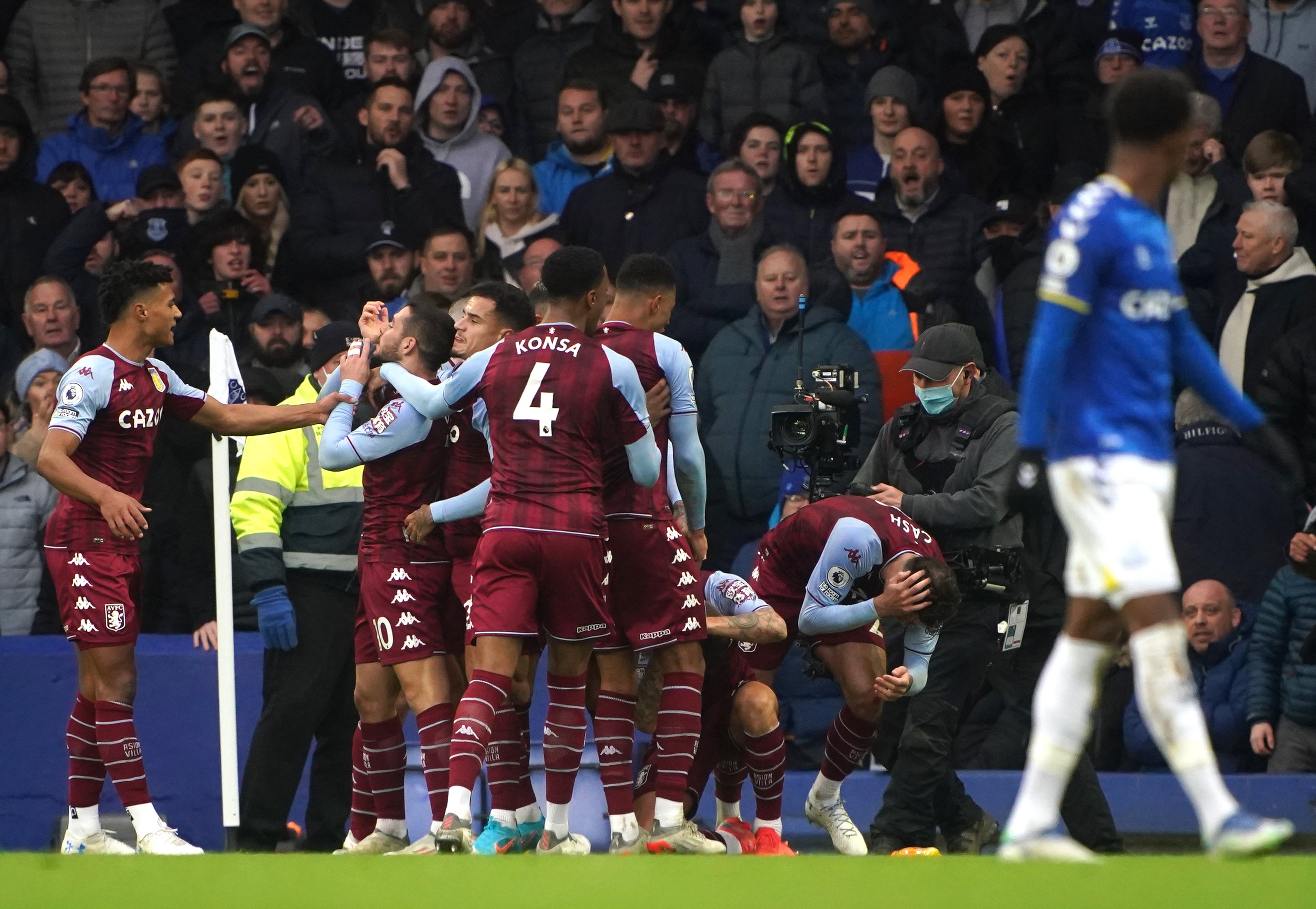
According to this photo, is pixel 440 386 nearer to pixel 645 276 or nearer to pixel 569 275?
pixel 569 275

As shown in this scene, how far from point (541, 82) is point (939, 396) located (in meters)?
5.13

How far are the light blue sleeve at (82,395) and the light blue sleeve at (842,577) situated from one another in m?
3.10

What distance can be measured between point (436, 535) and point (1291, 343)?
4739mm

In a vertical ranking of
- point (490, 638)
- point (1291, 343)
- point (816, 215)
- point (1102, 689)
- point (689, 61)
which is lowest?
point (1102, 689)

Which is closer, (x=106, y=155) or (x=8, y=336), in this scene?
(x=8, y=336)

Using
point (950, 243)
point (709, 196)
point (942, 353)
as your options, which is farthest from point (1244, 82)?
point (942, 353)

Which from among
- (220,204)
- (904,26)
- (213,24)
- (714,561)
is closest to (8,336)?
(220,204)

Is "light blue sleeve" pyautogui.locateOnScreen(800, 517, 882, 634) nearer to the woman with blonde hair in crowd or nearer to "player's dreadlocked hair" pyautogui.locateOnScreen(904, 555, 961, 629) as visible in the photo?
"player's dreadlocked hair" pyautogui.locateOnScreen(904, 555, 961, 629)

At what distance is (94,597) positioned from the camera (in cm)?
754

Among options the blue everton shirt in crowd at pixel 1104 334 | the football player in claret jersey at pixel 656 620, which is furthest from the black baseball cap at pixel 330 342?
the blue everton shirt in crowd at pixel 1104 334

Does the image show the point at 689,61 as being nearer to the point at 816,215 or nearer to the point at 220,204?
the point at 816,215

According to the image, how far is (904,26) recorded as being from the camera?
12.4 metres

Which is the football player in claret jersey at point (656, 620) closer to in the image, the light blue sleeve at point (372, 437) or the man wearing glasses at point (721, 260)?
the light blue sleeve at point (372, 437)

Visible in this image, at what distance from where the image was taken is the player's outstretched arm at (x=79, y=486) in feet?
24.3
